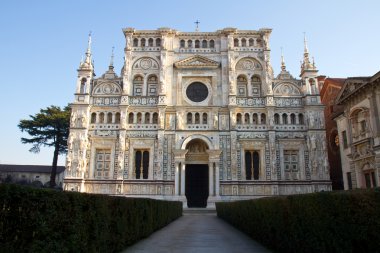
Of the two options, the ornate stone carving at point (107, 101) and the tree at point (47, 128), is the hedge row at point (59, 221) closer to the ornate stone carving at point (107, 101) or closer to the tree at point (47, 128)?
the ornate stone carving at point (107, 101)

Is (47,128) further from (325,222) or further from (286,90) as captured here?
(325,222)

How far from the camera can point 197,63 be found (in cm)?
3656

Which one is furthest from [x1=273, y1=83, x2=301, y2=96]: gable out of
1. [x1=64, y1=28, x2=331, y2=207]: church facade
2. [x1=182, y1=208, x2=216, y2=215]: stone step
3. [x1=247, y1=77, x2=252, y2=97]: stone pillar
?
[x1=182, y1=208, x2=216, y2=215]: stone step

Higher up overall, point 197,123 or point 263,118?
point 263,118

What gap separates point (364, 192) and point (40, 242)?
5714 millimetres

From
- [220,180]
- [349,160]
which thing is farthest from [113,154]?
[349,160]

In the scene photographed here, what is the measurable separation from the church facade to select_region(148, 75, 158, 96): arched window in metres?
0.12

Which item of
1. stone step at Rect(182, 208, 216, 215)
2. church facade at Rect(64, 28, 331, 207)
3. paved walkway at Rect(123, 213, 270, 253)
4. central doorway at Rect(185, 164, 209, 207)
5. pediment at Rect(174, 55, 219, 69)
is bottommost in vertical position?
paved walkway at Rect(123, 213, 270, 253)

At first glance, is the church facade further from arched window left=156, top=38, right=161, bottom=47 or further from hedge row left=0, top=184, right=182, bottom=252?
hedge row left=0, top=184, right=182, bottom=252

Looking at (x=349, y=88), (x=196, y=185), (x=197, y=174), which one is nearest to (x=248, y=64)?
(x=349, y=88)

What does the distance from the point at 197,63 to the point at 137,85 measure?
7342 millimetres

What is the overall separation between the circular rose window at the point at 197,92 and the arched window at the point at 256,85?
17.9ft

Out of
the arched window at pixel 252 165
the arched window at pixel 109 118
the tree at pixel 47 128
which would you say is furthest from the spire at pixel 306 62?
the tree at pixel 47 128

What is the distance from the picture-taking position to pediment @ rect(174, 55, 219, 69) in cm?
3647
